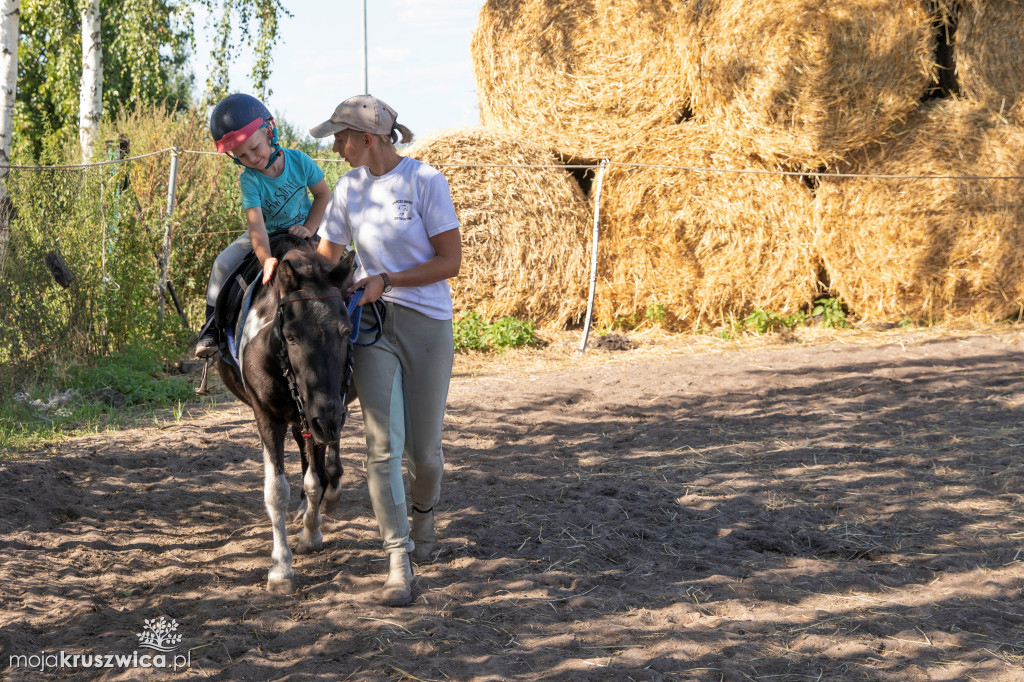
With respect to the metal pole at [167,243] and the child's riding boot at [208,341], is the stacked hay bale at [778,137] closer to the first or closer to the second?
the metal pole at [167,243]

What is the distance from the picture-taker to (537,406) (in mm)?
7059

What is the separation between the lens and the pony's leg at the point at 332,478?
3561 mm

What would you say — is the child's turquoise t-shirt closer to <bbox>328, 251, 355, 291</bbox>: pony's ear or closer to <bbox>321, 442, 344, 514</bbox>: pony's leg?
<bbox>328, 251, 355, 291</bbox>: pony's ear

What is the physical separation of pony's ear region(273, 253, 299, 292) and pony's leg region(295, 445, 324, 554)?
0.96m

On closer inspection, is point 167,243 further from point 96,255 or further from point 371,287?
point 371,287

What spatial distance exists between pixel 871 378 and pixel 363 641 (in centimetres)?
551

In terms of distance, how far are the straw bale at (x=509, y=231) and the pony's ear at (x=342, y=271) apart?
6.11 m

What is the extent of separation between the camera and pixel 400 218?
3512mm

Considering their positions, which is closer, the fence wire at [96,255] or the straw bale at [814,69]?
the fence wire at [96,255]

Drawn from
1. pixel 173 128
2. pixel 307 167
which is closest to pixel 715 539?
pixel 307 167

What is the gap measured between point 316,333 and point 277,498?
104cm

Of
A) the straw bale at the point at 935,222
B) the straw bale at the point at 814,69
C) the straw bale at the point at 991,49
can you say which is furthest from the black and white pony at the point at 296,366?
the straw bale at the point at 991,49
